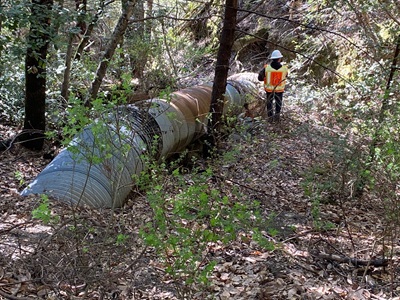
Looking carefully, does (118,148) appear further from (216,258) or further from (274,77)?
(274,77)

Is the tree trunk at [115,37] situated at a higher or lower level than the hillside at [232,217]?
higher

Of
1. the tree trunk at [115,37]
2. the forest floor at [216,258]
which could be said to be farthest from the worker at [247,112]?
the forest floor at [216,258]

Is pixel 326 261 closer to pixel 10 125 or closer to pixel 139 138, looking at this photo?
pixel 139 138

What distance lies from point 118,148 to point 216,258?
63.1 inches

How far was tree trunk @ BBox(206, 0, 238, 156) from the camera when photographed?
274 inches

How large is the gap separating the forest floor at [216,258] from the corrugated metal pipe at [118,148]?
0.25 m

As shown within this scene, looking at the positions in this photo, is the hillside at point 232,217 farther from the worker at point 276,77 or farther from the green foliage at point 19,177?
the worker at point 276,77

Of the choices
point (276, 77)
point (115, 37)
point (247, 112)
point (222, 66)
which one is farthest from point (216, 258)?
point (247, 112)

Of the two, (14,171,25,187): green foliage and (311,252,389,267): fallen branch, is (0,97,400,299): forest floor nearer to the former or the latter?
(311,252,389,267): fallen branch

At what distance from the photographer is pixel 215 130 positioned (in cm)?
741

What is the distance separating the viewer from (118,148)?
3.51 meters

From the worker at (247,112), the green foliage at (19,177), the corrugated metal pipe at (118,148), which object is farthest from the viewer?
the worker at (247,112)

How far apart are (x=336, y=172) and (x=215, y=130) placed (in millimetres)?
2271

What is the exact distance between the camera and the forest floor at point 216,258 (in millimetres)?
3236
